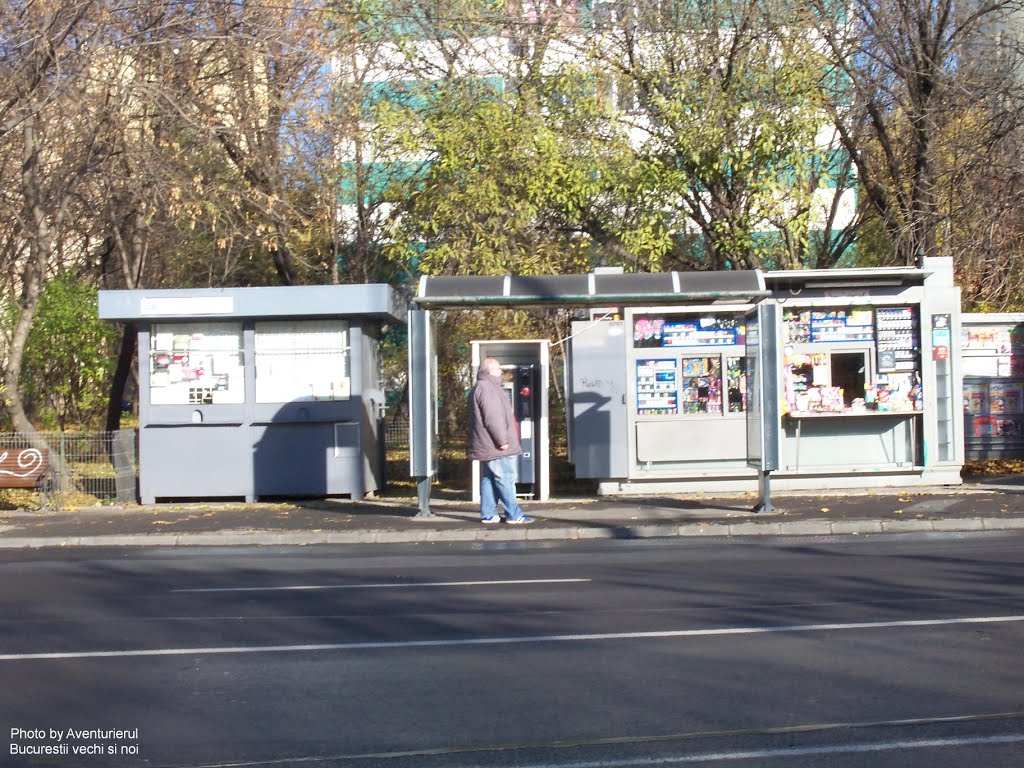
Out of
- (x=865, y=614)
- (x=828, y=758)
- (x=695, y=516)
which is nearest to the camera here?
(x=828, y=758)

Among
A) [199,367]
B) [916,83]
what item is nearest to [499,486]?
[199,367]

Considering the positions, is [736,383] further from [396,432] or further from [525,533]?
[396,432]

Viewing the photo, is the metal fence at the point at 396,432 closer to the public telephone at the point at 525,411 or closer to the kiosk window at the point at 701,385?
the public telephone at the point at 525,411

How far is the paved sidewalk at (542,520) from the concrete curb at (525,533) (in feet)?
0.04

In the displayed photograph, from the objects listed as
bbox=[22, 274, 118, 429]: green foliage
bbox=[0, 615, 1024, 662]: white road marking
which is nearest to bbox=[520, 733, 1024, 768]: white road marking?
bbox=[0, 615, 1024, 662]: white road marking

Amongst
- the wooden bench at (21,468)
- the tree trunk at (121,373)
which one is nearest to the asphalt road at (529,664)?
the wooden bench at (21,468)

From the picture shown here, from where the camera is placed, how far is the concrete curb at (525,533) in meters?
12.9

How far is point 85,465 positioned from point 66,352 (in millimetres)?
6374

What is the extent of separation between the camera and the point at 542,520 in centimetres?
1403

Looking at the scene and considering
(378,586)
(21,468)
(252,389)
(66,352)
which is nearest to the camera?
(378,586)

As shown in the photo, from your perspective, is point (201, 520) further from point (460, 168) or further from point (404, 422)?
point (460, 168)

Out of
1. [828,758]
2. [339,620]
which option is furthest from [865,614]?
[339,620]

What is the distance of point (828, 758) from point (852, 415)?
1158cm

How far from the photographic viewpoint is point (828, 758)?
196 inches
